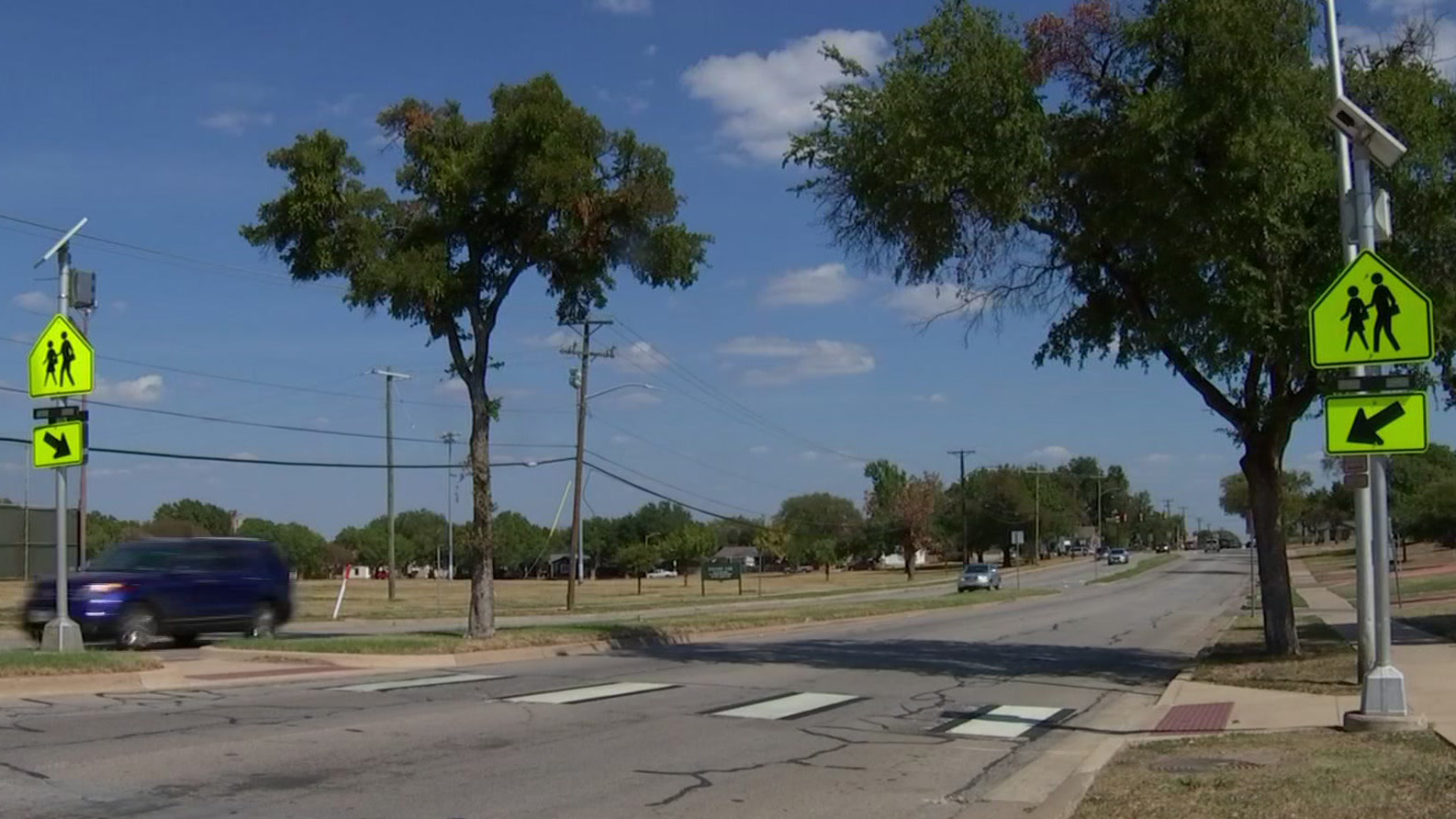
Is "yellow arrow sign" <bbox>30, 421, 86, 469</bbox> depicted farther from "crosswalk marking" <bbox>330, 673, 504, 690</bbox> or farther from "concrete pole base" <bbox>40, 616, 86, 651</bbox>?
"crosswalk marking" <bbox>330, 673, 504, 690</bbox>

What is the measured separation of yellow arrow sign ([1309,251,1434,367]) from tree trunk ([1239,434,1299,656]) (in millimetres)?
7913

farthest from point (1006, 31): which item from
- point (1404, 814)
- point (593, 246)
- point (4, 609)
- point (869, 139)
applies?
point (4, 609)

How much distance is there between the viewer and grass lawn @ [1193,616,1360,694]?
1584cm

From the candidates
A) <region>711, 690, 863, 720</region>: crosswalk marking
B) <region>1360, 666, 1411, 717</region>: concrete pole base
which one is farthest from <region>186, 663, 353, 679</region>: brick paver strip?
<region>1360, 666, 1411, 717</region>: concrete pole base

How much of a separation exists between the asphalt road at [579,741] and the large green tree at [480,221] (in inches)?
248

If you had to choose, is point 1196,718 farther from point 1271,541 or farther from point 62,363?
point 62,363

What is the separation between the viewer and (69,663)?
1568 cm

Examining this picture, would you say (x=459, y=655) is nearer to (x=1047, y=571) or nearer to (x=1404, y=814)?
(x=1404, y=814)

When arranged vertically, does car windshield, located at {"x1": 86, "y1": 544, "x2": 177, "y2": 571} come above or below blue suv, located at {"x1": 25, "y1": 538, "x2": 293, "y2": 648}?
above

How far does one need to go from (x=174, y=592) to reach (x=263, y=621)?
2.56 meters

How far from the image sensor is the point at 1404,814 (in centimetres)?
794

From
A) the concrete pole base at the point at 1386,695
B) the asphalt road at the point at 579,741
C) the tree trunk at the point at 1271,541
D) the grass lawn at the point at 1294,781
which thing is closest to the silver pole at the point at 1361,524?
the concrete pole base at the point at 1386,695

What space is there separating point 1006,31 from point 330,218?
11.4 m

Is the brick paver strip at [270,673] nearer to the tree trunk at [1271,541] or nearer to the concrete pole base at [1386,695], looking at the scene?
the concrete pole base at [1386,695]
